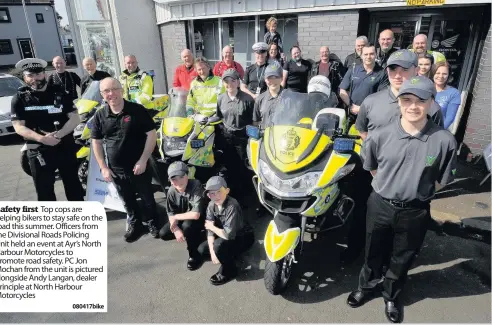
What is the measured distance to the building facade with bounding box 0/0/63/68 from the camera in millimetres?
34438

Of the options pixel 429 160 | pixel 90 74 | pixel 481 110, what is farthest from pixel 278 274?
pixel 90 74

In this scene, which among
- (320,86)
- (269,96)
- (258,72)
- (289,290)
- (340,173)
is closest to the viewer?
(340,173)

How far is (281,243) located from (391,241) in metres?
0.95

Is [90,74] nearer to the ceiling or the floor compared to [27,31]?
nearer to the floor

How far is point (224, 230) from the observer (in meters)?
3.06

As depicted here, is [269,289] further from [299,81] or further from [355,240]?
[299,81]

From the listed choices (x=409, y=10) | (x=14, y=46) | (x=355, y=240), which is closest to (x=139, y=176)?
(x=355, y=240)

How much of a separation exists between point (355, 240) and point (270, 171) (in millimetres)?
1392

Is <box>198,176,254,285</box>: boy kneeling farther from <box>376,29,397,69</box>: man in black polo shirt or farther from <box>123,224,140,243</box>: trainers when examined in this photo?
<box>376,29,397,69</box>: man in black polo shirt

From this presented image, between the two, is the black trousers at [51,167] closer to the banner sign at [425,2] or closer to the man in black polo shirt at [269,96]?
the man in black polo shirt at [269,96]

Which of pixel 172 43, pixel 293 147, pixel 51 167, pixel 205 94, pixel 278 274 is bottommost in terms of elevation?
pixel 278 274

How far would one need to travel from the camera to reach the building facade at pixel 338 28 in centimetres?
536

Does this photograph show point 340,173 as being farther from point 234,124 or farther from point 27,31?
point 27,31
